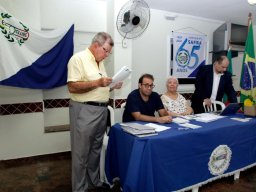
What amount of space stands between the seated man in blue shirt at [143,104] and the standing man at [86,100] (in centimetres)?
33

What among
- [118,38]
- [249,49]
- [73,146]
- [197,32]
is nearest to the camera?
[73,146]

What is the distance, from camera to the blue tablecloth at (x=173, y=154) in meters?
1.64

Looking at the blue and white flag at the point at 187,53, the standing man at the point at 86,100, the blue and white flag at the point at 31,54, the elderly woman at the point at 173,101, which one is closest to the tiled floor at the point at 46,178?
the standing man at the point at 86,100

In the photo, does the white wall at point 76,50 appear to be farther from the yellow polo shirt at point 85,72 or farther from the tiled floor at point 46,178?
the yellow polo shirt at point 85,72

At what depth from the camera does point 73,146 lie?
1971 mm

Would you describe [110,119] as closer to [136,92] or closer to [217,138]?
[136,92]

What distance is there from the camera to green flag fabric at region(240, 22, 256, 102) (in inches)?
139

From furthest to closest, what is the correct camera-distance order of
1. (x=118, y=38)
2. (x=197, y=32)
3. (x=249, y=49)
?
(x=197, y=32)
(x=249, y=49)
(x=118, y=38)

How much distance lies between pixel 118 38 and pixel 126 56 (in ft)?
0.89

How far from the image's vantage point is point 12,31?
250 cm

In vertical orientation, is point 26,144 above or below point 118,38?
below

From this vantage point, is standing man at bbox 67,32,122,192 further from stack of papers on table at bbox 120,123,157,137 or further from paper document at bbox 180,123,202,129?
paper document at bbox 180,123,202,129

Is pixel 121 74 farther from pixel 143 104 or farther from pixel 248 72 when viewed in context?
pixel 248 72

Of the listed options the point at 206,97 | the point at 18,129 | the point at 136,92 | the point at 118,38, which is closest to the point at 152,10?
the point at 118,38
